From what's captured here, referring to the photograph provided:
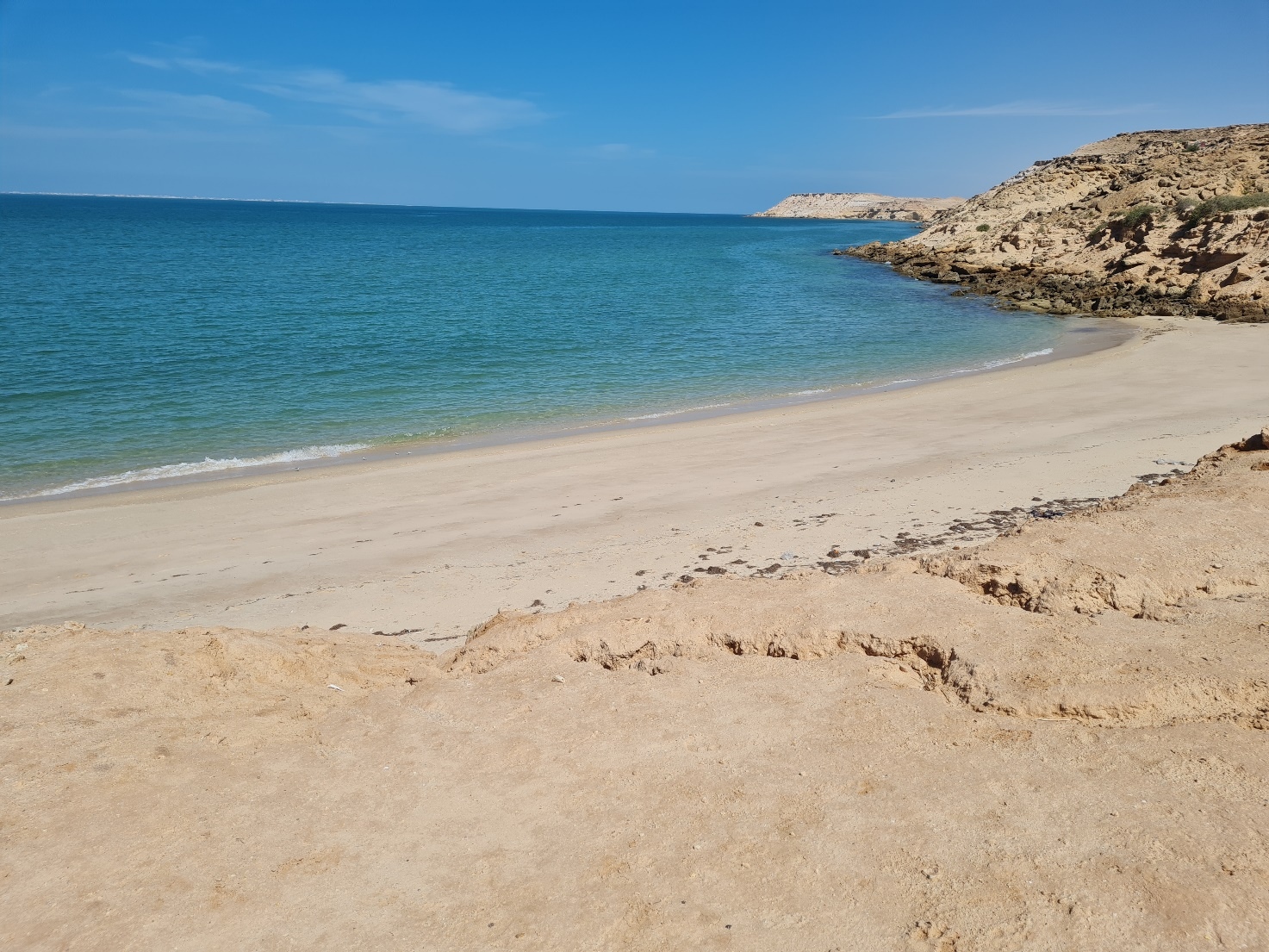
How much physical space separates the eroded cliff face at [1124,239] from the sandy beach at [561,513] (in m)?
17.0

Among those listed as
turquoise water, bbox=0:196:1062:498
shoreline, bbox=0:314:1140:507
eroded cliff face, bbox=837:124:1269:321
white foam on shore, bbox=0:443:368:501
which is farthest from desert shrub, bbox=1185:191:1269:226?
white foam on shore, bbox=0:443:368:501

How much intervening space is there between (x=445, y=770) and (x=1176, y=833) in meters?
3.54

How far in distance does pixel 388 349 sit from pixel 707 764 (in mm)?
24557

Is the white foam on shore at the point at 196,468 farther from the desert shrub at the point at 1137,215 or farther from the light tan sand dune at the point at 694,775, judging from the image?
the desert shrub at the point at 1137,215

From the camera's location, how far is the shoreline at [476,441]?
47.8ft

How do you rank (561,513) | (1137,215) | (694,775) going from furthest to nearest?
(1137,215) → (561,513) → (694,775)

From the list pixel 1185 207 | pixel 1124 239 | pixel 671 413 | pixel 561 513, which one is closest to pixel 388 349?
pixel 671 413

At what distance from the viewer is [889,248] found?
209 ft

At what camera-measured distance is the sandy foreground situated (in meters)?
3.38

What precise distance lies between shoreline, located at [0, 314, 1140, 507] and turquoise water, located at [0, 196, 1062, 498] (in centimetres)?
25

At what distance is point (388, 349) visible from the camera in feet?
87.6

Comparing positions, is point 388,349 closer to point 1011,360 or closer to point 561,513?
point 561,513

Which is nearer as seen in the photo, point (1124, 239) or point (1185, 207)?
point (1185, 207)

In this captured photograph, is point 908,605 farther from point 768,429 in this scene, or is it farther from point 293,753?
point 768,429
